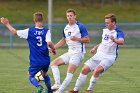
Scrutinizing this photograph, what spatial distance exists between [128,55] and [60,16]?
2348cm

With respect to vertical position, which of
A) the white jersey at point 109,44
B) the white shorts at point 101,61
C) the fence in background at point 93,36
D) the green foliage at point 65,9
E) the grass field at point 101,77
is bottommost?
the green foliage at point 65,9

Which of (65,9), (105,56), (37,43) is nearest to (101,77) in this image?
(105,56)

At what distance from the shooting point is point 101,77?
16906 millimetres

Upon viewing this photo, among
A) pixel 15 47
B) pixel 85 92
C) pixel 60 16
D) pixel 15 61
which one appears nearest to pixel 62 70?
pixel 15 61

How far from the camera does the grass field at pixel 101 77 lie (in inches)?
559

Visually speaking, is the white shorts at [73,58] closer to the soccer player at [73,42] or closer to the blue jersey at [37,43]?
the soccer player at [73,42]

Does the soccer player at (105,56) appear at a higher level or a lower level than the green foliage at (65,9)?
higher

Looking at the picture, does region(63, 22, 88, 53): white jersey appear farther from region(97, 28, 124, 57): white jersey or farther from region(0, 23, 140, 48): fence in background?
region(0, 23, 140, 48): fence in background

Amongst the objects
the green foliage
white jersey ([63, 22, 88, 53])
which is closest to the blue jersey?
white jersey ([63, 22, 88, 53])

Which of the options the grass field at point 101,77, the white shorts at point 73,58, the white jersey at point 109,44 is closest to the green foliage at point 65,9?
the grass field at point 101,77

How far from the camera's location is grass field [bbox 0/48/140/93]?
1419cm

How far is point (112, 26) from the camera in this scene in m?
13.1

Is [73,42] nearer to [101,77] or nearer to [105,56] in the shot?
[105,56]

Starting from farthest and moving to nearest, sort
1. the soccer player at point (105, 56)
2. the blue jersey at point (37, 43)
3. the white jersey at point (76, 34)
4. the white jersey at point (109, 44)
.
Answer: the white jersey at point (76, 34) < the white jersey at point (109, 44) < the soccer player at point (105, 56) < the blue jersey at point (37, 43)
